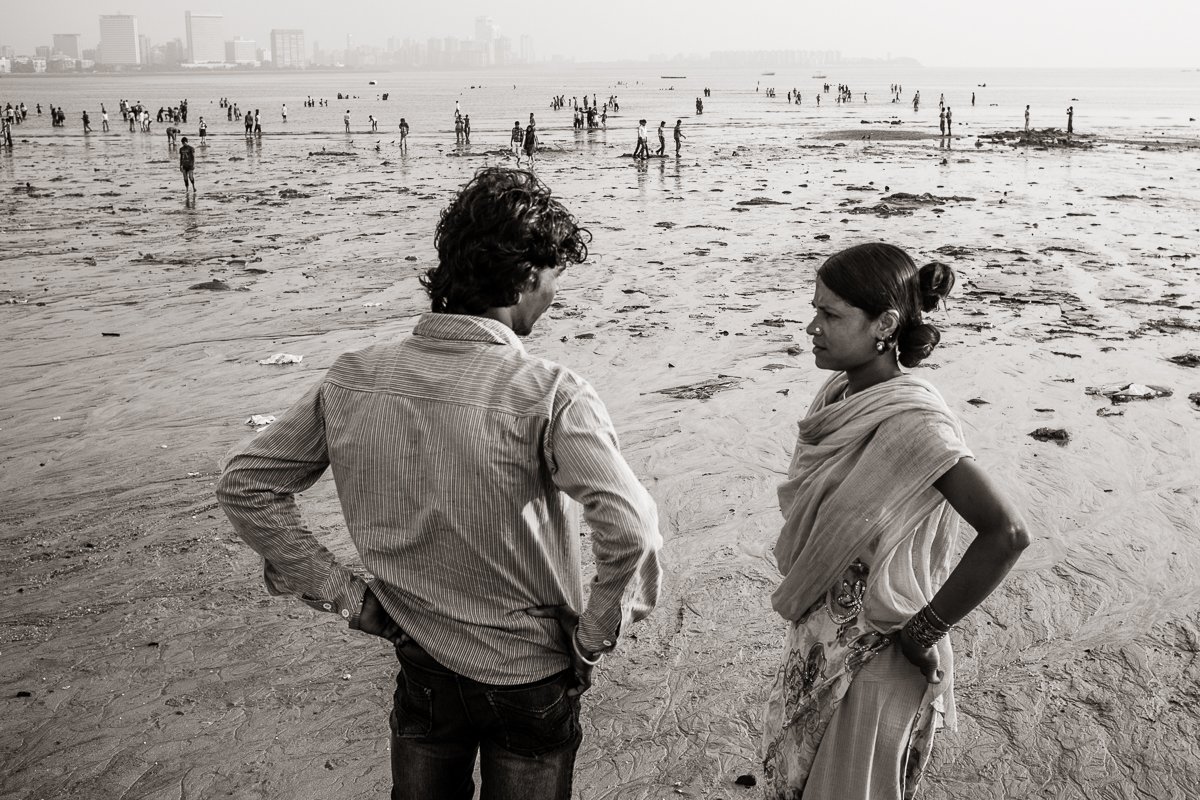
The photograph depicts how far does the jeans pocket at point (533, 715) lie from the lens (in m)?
2.05

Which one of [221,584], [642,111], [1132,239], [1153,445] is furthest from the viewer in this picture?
[642,111]

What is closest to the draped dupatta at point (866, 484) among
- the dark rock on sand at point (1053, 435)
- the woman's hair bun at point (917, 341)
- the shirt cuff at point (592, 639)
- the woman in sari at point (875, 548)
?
the woman in sari at point (875, 548)

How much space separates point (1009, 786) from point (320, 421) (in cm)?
300

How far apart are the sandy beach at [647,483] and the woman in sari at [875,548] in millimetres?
1432

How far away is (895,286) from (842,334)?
166mm

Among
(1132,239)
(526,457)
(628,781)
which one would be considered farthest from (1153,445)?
(1132,239)

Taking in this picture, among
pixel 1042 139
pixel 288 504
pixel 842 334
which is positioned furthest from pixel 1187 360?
pixel 1042 139

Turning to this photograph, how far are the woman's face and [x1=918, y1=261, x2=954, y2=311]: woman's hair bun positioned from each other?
16 cm

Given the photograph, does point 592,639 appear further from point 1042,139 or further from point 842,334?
point 1042,139

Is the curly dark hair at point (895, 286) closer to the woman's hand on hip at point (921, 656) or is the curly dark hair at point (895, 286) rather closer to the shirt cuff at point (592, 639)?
the woman's hand on hip at point (921, 656)

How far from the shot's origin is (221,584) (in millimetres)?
5285

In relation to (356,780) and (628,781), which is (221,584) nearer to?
(356,780)

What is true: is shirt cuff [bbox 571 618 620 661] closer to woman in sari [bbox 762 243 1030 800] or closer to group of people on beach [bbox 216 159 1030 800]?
group of people on beach [bbox 216 159 1030 800]

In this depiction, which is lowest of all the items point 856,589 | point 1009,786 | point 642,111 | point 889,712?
point 1009,786
